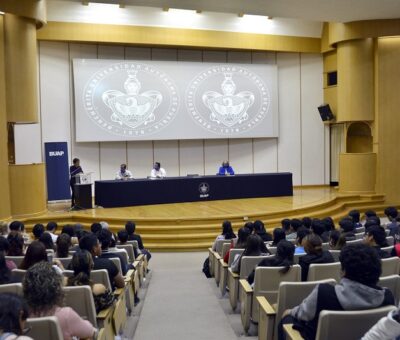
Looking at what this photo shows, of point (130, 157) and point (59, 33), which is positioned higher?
point (59, 33)

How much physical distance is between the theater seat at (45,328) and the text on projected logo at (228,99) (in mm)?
11074

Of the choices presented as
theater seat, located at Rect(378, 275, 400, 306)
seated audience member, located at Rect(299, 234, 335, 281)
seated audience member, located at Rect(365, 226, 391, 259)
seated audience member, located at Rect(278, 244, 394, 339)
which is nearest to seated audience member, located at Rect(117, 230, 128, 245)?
seated audience member, located at Rect(299, 234, 335, 281)

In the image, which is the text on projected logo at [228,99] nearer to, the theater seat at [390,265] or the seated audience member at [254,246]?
the seated audience member at [254,246]

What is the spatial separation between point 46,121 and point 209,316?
9.01 meters

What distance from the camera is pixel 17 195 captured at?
938cm

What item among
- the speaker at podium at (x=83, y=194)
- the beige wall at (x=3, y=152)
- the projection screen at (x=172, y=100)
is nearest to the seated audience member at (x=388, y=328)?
the beige wall at (x=3, y=152)

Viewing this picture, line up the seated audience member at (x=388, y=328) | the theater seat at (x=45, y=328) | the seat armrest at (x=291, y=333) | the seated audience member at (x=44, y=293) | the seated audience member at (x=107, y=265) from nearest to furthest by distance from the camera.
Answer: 1. the seated audience member at (x=388, y=328)
2. the theater seat at (x=45, y=328)
3. the seated audience member at (x=44, y=293)
4. the seat armrest at (x=291, y=333)
5. the seated audience member at (x=107, y=265)

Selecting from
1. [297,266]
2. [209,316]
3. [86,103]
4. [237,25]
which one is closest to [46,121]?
[86,103]

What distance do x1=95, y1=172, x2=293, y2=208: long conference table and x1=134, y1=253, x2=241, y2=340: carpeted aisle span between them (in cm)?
356

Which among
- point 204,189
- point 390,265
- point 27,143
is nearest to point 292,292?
point 390,265

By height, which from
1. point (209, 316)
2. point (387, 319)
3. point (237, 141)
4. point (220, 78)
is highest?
point (220, 78)

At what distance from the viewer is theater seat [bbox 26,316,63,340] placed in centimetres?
213

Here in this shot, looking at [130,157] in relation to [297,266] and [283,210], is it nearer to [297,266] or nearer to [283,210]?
[283,210]

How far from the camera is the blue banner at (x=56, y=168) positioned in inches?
432
